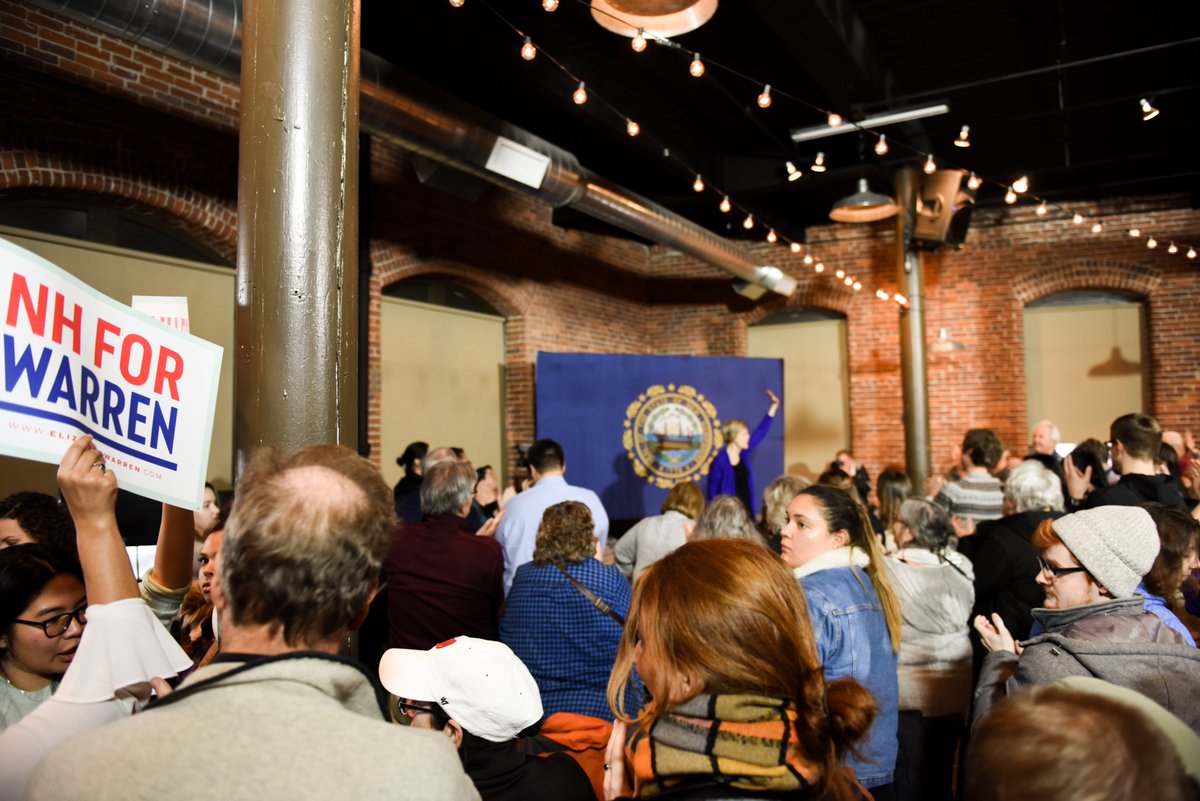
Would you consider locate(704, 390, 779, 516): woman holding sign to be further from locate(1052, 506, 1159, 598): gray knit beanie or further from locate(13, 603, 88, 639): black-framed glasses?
locate(13, 603, 88, 639): black-framed glasses

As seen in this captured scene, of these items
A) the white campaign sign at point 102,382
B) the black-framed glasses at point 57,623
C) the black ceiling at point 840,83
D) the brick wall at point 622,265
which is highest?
the black ceiling at point 840,83

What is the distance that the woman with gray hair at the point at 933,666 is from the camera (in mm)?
2738

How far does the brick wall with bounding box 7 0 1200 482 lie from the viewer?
4.70 meters

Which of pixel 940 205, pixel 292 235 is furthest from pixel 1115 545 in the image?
pixel 940 205

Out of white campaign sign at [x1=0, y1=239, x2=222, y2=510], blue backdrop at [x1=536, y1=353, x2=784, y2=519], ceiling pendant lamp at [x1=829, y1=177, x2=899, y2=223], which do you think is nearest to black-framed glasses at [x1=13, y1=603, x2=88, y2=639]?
white campaign sign at [x1=0, y1=239, x2=222, y2=510]

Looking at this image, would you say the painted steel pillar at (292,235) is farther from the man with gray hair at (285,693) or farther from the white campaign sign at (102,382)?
the man with gray hair at (285,693)

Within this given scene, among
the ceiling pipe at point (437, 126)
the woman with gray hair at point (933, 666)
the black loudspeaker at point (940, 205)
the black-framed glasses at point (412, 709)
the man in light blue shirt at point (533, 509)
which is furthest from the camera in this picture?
the black loudspeaker at point (940, 205)

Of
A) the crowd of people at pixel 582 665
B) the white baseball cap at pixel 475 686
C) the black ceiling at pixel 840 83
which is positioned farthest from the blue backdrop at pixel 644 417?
the white baseball cap at pixel 475 686

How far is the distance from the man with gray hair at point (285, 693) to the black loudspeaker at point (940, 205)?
723 centimetres

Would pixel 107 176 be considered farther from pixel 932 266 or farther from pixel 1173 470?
pixel 932 266

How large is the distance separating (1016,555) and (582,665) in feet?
5.35

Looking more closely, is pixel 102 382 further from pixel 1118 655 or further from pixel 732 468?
pixel 732 468

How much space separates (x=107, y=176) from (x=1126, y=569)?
17.1 feet

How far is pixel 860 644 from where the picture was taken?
2.08 metres
